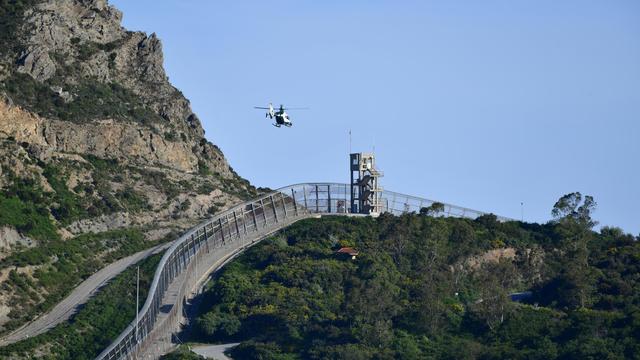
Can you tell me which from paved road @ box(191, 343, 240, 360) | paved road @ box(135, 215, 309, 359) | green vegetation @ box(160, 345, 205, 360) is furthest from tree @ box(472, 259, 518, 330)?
green vegetation @ box(160, 345, 205, 360)

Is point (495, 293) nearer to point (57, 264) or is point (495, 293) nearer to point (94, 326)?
point (94, 326)

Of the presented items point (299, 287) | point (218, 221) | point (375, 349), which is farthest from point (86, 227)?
point (375, 349)

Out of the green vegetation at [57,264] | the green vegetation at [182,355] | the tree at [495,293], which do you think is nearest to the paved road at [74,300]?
the green vegetation at [57,264]

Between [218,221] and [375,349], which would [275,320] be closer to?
[375,349]

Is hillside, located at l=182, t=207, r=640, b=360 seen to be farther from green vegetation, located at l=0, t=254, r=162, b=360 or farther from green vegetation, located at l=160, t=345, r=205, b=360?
green vegetation, located at l=0, t=254, r=162, b=360

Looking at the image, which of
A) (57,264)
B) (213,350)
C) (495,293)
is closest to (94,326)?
(213,350)

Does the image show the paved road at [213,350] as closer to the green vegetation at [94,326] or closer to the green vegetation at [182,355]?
the green vegetation at [182,355]
